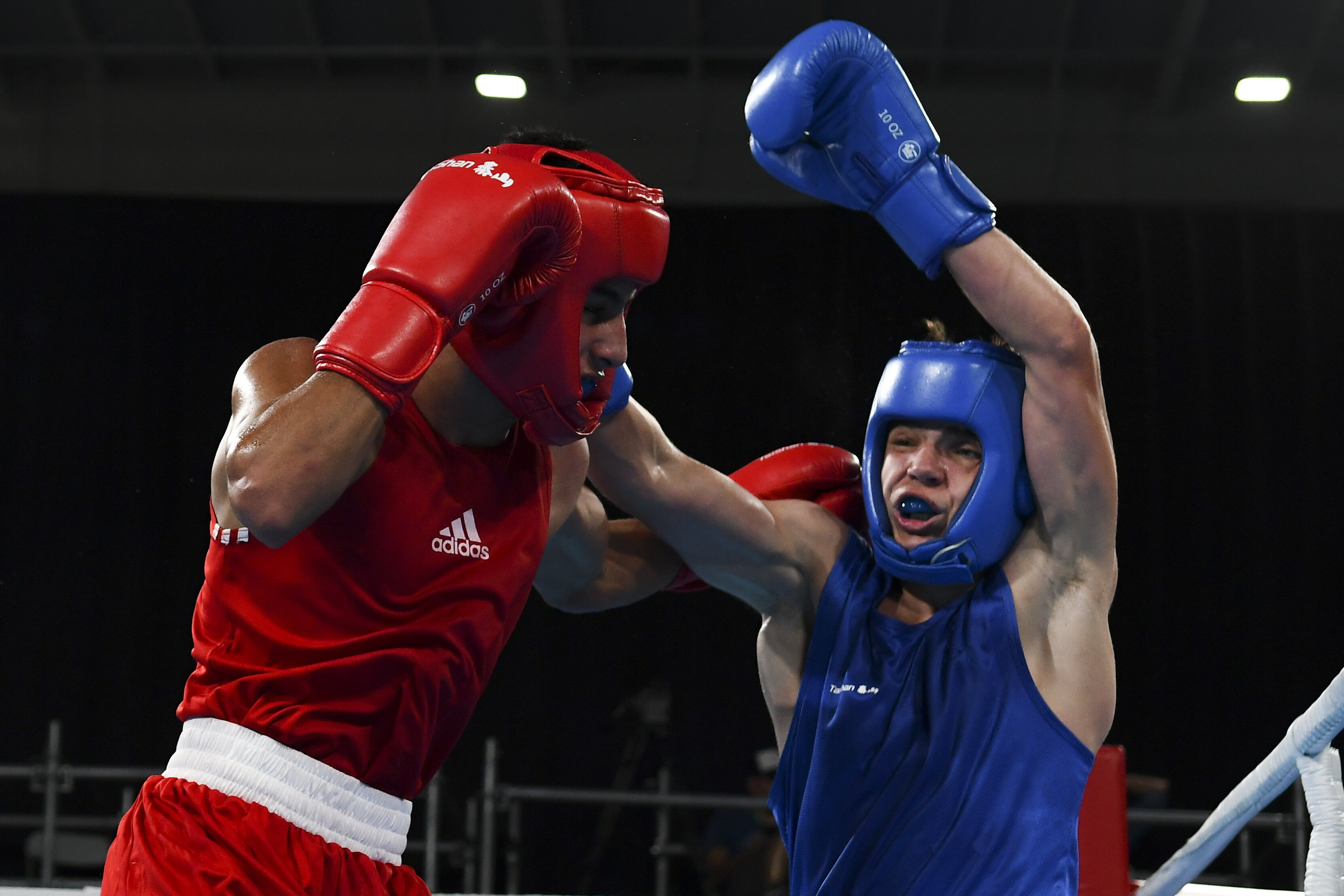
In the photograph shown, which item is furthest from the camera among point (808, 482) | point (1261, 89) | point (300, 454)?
point (1261, 89)

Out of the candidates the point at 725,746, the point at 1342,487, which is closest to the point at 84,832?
the point at 725,746

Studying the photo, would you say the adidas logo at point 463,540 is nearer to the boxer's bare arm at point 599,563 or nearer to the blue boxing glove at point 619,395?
the blue boxing glove at point 619,395

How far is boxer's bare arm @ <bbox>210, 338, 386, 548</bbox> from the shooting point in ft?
3.91

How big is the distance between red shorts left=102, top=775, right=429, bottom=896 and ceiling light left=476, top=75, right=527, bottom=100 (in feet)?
18.5

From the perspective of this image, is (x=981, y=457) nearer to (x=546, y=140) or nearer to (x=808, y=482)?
(x=808, y=482)

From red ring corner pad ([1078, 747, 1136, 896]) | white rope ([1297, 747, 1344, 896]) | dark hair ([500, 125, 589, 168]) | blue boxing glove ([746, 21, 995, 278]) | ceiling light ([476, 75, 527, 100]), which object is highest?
ceiling light ([476, 75, 527, 100])

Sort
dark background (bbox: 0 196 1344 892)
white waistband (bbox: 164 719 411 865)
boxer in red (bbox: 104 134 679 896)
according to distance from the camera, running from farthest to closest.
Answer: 1. dark background (bbox: 0 196 1344 892)
2. white waistband (bbox: 164 719 411 865)
3. boxer in red (bbox: 104 134 679 896)

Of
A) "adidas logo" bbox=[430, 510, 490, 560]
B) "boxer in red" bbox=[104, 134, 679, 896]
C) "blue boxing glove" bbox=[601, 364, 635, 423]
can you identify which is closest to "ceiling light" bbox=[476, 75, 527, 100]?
"blue boxing glove" bbox=[601, 364, 635, 423]

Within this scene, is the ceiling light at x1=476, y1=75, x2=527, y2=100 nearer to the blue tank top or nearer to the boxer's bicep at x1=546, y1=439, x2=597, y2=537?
the blue tank top

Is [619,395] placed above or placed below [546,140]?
below

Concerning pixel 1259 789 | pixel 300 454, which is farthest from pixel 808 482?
pixel 300 454

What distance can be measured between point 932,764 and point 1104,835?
45 centimetres

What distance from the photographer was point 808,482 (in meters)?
2.55

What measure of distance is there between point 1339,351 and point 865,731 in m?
4.97
